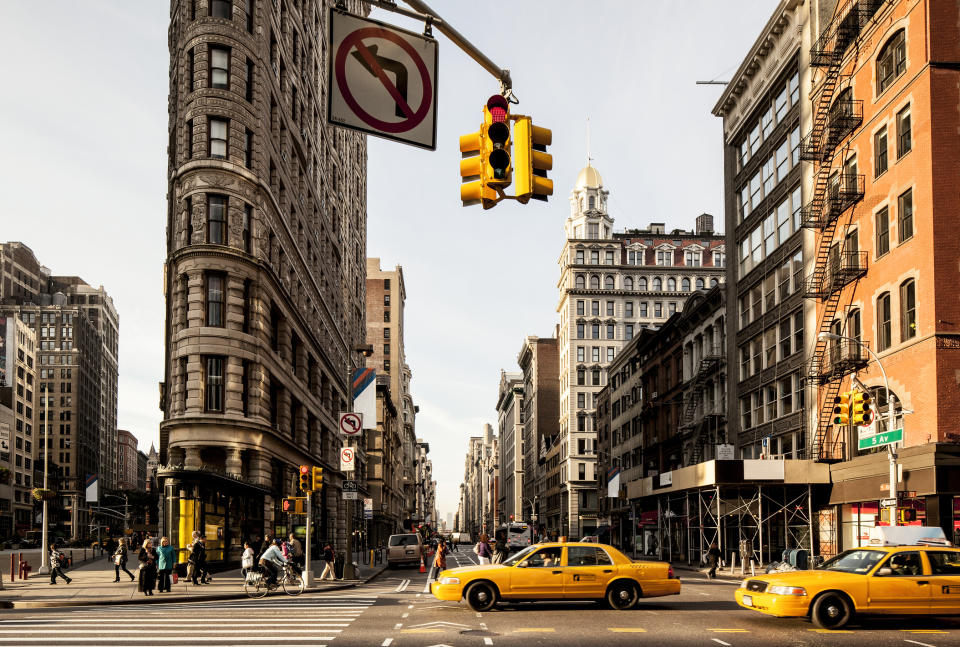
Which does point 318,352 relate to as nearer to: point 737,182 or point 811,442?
point 737,182

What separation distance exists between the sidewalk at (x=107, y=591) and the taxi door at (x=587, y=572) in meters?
11.9

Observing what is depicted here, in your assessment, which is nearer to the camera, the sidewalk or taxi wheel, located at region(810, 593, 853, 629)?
taxi wheel, located at region(810, 593, 853, 629)

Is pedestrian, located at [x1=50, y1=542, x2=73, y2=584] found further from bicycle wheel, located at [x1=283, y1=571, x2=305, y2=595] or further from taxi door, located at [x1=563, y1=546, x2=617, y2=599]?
taxi door, located at [x1=563, y1=546, x2=617, y2=599]

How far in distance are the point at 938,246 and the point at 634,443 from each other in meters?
55.4

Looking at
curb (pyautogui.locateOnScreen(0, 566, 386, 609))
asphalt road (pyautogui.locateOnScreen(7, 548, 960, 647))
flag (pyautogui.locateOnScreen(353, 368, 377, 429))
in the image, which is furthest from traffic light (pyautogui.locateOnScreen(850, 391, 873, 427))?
curb (pyautogui.locateOnScreen(0, 566, 386, 609))

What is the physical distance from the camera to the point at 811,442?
47781mm

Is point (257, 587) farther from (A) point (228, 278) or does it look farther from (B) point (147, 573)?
(A) point (228, 278)

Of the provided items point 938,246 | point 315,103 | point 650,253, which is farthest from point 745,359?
point 650,253

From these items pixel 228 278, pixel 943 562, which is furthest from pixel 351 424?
pixel 943 562

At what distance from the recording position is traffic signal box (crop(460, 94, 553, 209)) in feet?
36.0

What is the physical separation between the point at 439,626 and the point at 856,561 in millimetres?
8749

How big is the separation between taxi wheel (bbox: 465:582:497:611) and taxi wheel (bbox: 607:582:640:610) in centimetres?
276

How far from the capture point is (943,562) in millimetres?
19828

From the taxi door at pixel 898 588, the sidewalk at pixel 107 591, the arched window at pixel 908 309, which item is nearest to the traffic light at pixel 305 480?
the sidewalk at pixel 107 591
